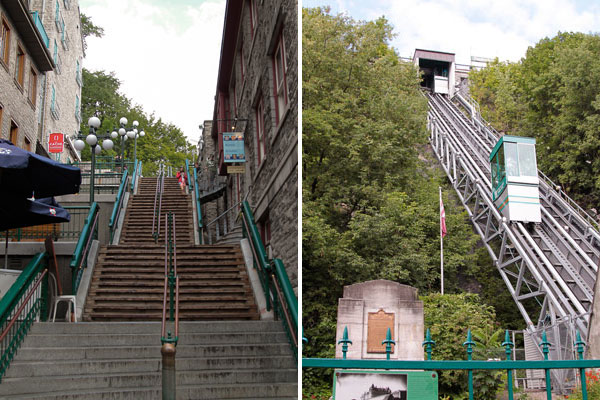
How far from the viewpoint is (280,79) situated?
13.1 m

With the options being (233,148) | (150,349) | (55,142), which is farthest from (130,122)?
(150,349)

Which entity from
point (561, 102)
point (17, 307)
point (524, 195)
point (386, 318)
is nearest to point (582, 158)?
point (561, 102)

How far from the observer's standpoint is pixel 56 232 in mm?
15469

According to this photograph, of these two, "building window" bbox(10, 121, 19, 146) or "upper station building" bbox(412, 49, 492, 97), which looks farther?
"upper station building" bbox(412, 49, 492, 97)

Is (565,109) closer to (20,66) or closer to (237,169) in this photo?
(237,169)

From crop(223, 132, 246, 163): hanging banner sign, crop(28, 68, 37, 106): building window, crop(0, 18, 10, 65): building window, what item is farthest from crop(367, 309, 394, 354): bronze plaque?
crop(28, 68, 37, 106): building window

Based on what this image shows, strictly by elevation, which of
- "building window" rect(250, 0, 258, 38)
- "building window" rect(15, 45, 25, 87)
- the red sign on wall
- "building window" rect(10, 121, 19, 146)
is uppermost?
"building window" rect(15, 45, 25, 87)

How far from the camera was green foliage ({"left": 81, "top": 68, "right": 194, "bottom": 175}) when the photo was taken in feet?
170

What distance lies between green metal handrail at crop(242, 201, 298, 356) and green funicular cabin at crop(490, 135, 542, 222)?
18.0m

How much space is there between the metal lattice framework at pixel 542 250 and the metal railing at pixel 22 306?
10.3m

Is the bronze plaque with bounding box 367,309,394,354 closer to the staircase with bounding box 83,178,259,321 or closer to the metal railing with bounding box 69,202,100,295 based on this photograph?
the staircase with bounding box 83,178,259,321

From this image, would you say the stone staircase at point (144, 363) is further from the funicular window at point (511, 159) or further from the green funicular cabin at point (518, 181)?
the funicular window at point (511, 159)

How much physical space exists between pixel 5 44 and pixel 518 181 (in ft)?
71.6

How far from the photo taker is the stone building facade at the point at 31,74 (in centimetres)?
2058
